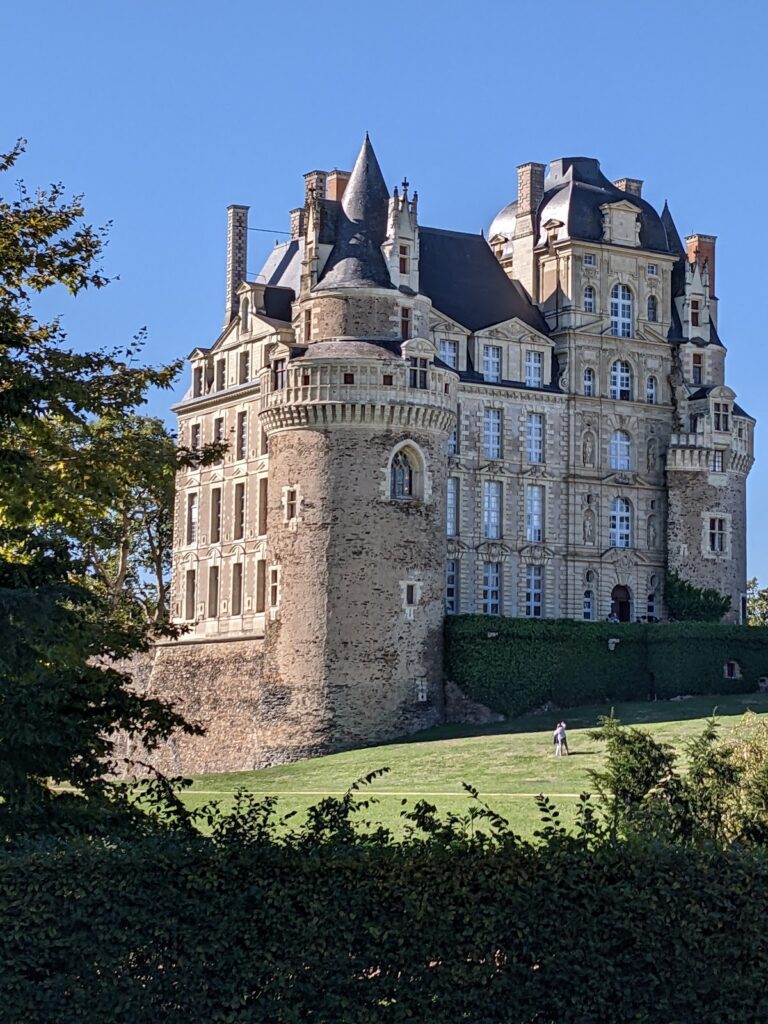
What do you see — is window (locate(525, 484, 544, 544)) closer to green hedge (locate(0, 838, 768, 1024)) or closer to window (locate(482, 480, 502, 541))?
window (locate(482, 480, 502, 541))

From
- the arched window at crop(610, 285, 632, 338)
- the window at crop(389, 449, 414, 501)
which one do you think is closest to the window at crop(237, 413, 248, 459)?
the window at crop(389, 449, 414, 501)

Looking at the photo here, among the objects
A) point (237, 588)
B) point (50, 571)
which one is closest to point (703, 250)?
point (237, 588)

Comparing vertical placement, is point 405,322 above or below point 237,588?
above

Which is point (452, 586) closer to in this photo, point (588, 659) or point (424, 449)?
point (588, 659)

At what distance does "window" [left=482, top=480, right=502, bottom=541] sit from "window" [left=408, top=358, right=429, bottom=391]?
7903mm

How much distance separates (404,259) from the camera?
62.0m

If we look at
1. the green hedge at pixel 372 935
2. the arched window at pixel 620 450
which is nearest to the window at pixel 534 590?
the arched window at pixel 620 450

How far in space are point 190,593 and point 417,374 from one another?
50.3 feet

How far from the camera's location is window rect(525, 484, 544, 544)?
2667 inches

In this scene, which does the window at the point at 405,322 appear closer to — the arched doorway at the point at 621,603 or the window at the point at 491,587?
the window at the point at 491,587

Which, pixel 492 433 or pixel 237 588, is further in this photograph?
pixel 237 588

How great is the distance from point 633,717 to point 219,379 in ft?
71.7

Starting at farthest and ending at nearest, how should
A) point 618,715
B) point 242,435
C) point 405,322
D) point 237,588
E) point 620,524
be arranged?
point 620,524 < point 242,435 < point 237,588 < point 405,322 < point 618,715

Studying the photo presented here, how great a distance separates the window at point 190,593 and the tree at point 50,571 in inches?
1695
